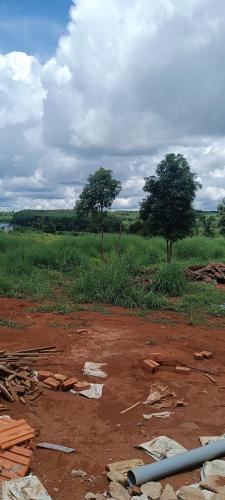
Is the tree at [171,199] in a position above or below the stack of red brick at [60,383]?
above

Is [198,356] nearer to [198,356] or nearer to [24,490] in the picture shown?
[198,356]

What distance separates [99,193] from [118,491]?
40.0 ft

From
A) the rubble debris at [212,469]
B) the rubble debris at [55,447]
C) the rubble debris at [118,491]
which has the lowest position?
the rubble debris at [55,447]

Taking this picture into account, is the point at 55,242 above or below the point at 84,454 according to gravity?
above

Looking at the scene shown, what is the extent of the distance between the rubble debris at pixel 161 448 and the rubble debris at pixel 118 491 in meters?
0.57

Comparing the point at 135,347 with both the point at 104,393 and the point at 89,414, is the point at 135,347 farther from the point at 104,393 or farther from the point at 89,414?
the point at 89,414

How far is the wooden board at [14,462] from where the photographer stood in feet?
10.9

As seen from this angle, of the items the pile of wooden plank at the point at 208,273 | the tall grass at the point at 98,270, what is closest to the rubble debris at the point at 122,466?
the tall grass at the point at 98,270

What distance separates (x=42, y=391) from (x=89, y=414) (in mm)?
695

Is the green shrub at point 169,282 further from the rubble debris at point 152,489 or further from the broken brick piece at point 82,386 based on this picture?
the rubble debris at point 152,489

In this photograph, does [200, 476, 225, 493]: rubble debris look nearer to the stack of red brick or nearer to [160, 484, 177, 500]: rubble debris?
[160, 484, 177, 500]: rubble debris

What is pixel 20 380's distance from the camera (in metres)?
5.19

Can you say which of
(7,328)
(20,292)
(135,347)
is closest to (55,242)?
(20,292)

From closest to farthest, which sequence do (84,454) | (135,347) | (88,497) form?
(88,497), (84,454), (135,347)
